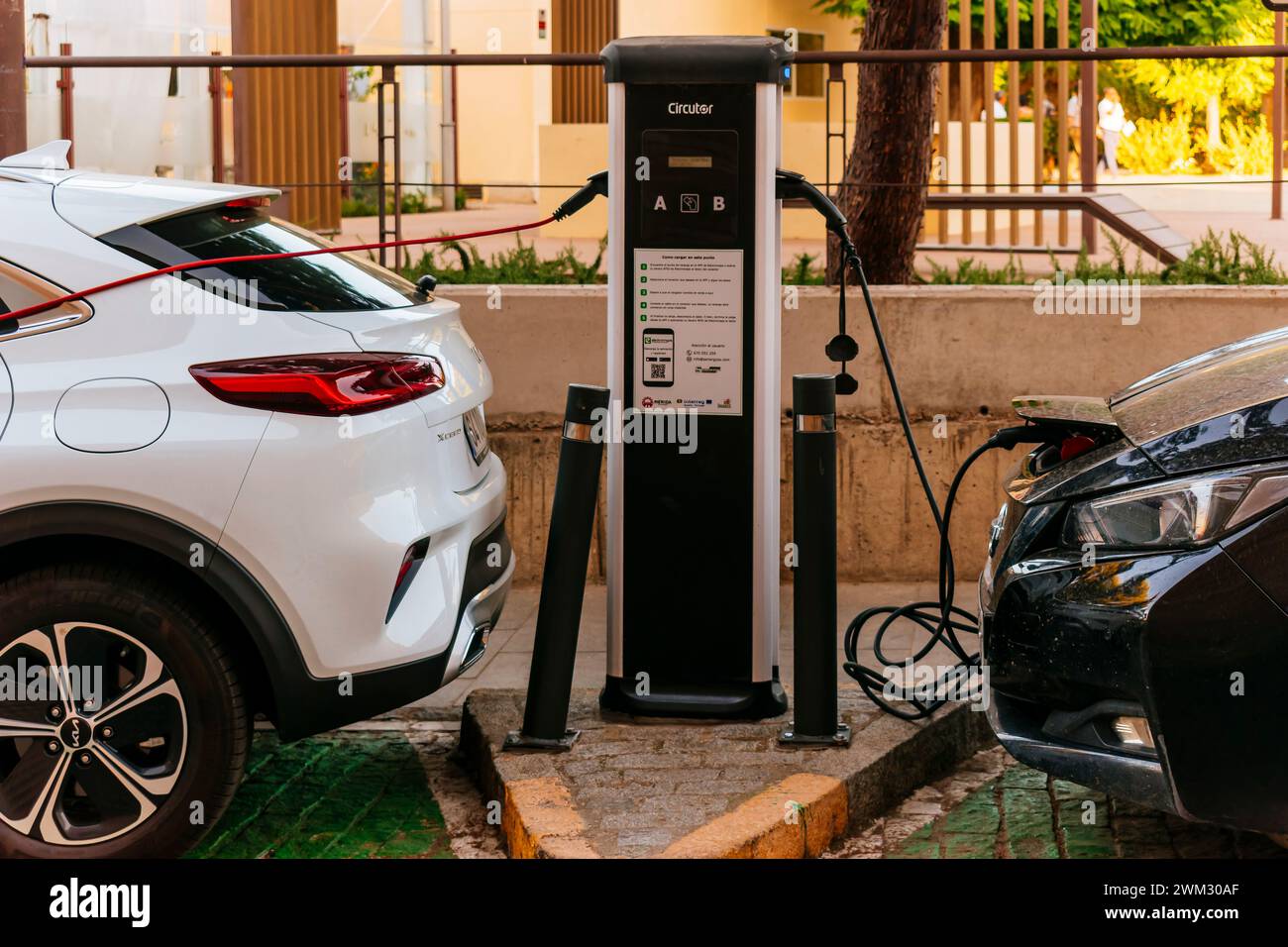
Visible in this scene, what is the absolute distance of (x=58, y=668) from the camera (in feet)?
13.0

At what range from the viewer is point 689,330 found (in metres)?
4.86

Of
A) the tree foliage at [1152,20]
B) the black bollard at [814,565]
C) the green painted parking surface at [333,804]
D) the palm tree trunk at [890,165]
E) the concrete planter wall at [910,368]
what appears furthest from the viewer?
the tree foliage at [1152,20]

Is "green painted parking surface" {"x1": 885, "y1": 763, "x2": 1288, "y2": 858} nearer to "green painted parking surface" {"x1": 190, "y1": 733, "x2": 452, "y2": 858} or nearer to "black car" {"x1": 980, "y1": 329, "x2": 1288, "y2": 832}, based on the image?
"black car" {"x1": 980, "y1": 329, "x2": 1288, "y2": 832}

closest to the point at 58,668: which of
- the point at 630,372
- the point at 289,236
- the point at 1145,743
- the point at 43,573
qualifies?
the point at 43,573

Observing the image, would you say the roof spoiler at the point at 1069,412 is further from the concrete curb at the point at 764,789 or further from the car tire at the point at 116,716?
the car tire at the point at 116,716

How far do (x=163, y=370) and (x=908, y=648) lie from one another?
3.18m

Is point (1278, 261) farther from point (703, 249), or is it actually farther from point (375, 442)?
point (375, 442)

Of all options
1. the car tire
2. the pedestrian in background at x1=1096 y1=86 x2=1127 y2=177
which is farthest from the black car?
the pedestrian in background at x1=1096 y1=86 x2=1127 y2=177

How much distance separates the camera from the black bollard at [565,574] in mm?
4637

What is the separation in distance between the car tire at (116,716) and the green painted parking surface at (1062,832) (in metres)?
1.77

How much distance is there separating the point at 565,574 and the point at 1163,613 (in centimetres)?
177

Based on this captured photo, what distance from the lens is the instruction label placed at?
482 centimetres

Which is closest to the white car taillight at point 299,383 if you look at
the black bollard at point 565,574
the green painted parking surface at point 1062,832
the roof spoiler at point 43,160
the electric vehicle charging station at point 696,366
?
the black bollard at point 565,574
